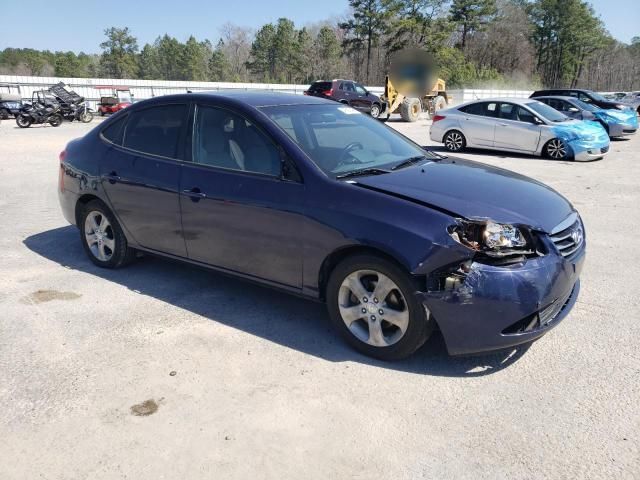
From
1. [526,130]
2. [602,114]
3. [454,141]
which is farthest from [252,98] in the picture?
[602,114]

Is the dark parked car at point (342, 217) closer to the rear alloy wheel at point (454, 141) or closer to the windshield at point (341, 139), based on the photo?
the windshield at point (341, 139)

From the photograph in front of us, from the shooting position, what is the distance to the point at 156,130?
462cm

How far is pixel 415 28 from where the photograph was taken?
4997 centimetres

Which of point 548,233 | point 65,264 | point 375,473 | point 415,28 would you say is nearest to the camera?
point 375,473

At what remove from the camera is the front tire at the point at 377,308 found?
3.17 meters

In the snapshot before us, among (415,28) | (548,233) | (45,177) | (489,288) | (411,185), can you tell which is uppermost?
(415,28)

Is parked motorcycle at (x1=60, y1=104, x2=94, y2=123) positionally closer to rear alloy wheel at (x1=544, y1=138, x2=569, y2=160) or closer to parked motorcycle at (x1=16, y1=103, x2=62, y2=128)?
parked motorcycle at (x1=16, y1=103, x2=62, y2=128)

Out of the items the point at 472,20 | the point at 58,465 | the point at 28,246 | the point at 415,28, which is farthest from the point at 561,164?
the point at 472,20

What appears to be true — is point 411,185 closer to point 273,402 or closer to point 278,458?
point 273,402

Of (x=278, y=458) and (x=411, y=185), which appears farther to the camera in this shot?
(x=411, y=185)

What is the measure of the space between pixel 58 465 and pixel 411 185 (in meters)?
2.52

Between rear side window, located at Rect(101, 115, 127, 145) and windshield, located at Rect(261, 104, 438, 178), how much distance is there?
166 cm

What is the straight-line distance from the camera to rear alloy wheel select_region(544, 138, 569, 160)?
12727 millimetres

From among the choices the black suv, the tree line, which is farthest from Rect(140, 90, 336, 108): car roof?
the tree line
